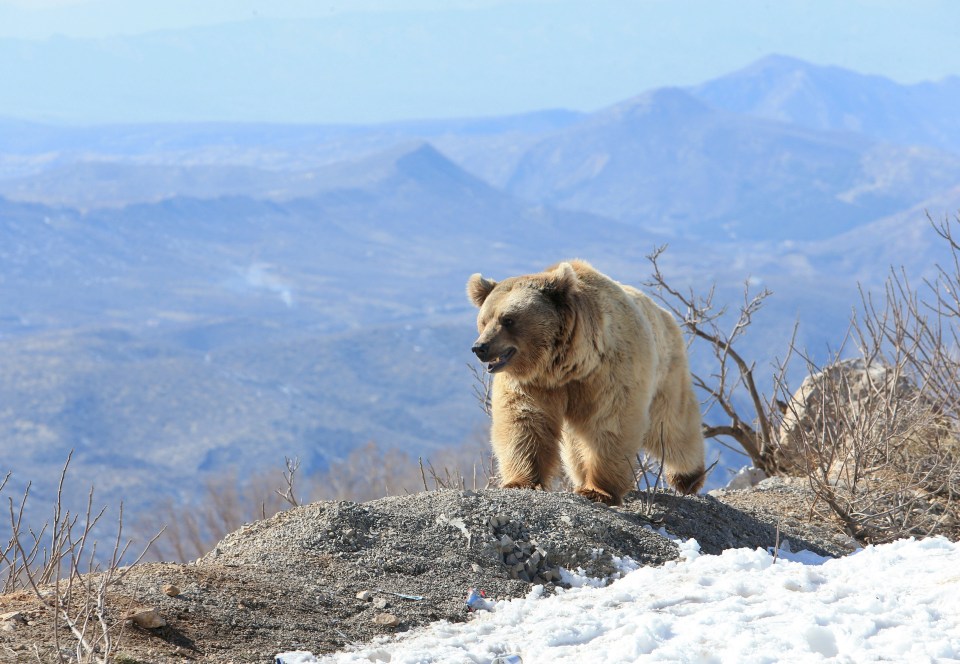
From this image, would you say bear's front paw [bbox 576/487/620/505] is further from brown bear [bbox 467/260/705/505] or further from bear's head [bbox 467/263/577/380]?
bear's head [bbox 467/263/577/380]

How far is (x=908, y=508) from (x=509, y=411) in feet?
8.52

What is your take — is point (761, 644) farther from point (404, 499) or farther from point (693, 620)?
point (404, 499)

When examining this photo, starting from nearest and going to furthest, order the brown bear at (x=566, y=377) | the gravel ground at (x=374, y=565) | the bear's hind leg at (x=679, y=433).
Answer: the gravel ground at (x=374, y=565), the brown bear at (x=566, y=377), the bear's hind leg at (x=679, y=433)

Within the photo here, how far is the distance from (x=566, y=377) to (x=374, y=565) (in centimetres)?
204

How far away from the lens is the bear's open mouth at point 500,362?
6.57m

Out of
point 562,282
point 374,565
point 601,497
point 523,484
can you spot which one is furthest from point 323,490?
point 374,565

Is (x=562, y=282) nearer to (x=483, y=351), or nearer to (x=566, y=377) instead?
(x=566, y=377)

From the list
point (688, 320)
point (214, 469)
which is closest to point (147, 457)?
point (214, 469)

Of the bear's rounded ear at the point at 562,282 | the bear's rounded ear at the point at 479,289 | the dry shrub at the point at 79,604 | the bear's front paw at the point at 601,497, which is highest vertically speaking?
the bear's rounded ear at the point at 562,282

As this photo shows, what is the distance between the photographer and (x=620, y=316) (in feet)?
23.3

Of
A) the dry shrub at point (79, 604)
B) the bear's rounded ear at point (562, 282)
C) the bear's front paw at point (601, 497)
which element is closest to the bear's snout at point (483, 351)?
the bear's rounded ear at point (562, 282)

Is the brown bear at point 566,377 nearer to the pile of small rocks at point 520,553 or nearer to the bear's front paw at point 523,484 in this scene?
the bear's front paw at point 523,484

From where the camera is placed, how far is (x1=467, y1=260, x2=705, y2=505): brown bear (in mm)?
6742

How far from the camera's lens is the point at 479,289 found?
736 cm
